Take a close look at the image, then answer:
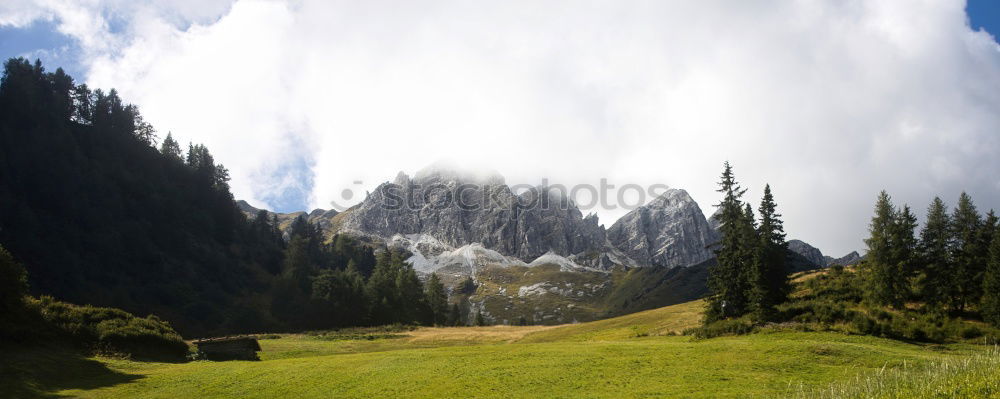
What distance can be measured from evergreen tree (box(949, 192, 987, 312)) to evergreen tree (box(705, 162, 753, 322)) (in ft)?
79.4

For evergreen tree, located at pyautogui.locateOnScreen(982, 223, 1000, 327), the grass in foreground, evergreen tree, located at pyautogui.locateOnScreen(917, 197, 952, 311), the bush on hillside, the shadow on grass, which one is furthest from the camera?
evergreen tree, located at pyautogui.locateOnScreen(917, 197, 952, 311)

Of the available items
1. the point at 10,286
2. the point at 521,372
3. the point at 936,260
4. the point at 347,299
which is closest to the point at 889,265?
the point at 936,260

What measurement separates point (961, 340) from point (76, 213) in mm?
156927

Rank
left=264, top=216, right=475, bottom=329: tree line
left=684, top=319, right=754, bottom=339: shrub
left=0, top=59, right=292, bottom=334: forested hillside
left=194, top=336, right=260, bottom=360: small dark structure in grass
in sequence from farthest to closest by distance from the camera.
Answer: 1. left=264, top=216, right=475, bottom=329: tree line
2. left=0, top=59, right=292, bottom=334: forested hillside
3. left=684, top=319, right=754, bottom=339: shrub
4. left=194, top=336, right=260, bottom=360: small dark structure in grass

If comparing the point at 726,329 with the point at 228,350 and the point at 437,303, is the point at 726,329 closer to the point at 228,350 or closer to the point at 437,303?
the point at 228,350

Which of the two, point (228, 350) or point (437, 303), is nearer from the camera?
point (228, 350)

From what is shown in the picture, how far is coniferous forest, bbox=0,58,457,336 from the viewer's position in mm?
109438

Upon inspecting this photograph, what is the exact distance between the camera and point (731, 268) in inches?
2566

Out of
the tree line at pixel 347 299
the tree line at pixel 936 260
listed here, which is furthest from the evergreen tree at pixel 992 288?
the tree line at pixel 347 299

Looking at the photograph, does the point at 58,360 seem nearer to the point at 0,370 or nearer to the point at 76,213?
the point at 0,370

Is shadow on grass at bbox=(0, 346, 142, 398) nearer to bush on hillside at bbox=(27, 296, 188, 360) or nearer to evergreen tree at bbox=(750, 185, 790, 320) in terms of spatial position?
bush on hillside at bbox=(27, 296, 188, 360)

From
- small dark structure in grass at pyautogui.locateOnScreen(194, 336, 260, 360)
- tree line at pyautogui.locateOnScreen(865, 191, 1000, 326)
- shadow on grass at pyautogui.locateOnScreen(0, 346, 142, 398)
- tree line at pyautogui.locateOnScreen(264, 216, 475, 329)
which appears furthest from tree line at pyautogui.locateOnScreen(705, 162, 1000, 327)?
tree line at pyautogui.locateOnScreen(264, 216, 475, 329)

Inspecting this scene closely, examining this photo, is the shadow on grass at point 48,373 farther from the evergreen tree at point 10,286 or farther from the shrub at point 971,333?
the shrub at point 971,333

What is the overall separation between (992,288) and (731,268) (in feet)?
86.4
